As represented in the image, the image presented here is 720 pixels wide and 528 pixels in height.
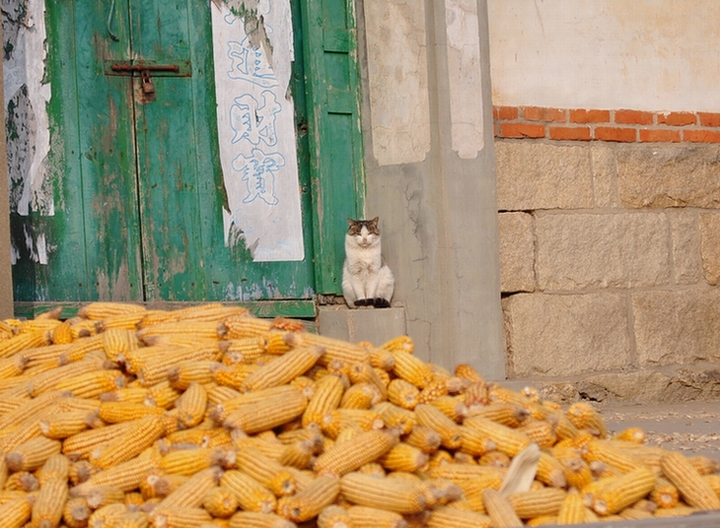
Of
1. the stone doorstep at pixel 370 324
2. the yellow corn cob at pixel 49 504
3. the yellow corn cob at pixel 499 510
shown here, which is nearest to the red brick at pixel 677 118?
the stone doorstep at pixel 370 324

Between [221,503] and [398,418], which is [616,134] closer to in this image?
[398,418]

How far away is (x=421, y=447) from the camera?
3748 mm

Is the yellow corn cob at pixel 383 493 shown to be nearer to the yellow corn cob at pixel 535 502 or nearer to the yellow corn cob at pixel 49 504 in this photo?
the yellow corn cob at pixel 535 502

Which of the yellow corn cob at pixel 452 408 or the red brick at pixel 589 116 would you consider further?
the red brick at pixel 589 116

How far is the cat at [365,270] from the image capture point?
6.89 metres

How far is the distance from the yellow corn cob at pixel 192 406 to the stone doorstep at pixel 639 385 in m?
3.39

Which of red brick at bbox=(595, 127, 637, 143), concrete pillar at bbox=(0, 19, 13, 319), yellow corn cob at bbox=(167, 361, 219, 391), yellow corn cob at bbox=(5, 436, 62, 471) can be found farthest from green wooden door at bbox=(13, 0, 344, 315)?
yellow corn cob at bbox=(5, 436, 62, 471)

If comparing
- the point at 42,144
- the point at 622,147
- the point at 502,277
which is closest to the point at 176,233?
the point at 42,144

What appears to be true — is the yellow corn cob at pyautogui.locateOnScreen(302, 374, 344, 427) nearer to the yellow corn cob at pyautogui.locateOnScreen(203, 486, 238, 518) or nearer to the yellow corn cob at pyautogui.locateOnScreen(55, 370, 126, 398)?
the yellow corn cob at pyautogui.locateOnScreen(203, 486, 238, 518)

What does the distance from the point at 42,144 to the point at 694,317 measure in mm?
4495

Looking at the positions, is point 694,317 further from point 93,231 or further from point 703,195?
point 93,231

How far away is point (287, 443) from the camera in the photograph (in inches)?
147

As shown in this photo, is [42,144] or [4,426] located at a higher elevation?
[42,144]

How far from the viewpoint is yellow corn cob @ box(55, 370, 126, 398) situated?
13.5 feet
